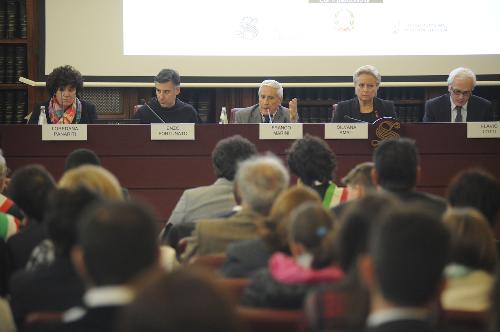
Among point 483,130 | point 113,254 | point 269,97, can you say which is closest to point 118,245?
point 113,254

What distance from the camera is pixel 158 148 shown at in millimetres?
5309

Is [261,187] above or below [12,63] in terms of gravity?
below

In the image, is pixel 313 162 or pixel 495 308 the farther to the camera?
pixel 313 162

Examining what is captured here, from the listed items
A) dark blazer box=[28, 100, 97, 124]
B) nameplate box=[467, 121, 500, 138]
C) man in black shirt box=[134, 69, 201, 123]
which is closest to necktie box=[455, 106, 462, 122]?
nameplate box=[467, 121, 500, 138]

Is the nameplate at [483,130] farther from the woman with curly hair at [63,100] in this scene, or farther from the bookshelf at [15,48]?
the bookshelf at [15,48]

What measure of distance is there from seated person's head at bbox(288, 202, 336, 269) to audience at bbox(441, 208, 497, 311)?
33 cm

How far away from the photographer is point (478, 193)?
2812 mm

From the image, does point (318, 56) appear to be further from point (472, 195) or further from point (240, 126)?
point (472, 195)

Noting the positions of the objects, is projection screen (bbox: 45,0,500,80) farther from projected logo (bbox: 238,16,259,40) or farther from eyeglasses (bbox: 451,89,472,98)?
eyeglasses (bbox: 451,89,472,98)

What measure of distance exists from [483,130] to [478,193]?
8.44 feet

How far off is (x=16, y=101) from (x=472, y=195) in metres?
5.61

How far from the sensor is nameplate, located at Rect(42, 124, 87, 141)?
5242 mm

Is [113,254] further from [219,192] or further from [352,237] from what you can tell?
[219,192]

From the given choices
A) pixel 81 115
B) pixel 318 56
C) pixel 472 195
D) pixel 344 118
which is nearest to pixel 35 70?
pixel 81 115
